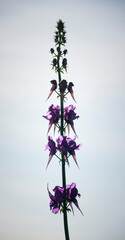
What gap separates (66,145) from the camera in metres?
6.06

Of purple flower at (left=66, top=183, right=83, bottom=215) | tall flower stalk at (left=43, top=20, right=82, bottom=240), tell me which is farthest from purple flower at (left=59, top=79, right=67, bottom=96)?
purple flower at (left=66, top=183, right=83, bottom=215)

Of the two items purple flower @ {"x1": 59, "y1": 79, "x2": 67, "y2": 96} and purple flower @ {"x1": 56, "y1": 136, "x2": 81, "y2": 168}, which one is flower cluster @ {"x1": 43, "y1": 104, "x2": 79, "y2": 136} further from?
purple flower @ {"x1": 59, "y1": 79, "x2": 67, "y2": 96}

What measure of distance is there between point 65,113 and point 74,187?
2.02 metres

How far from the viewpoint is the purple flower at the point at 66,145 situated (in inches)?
236

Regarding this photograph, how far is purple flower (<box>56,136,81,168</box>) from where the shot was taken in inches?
236

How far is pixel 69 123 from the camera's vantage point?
6.34 metres

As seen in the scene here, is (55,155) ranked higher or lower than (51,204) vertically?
higher

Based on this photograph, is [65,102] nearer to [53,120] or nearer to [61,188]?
[53,120]

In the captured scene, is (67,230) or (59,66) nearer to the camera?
(67,230)

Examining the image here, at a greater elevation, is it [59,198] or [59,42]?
[59,42]

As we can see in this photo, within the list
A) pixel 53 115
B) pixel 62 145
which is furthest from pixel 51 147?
pixel 53 115

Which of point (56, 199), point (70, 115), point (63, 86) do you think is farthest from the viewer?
point (70, 115)

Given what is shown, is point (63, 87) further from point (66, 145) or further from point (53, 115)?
point (66, 145)

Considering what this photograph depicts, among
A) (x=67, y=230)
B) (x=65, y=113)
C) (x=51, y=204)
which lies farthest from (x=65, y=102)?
(x=67, y=230)
